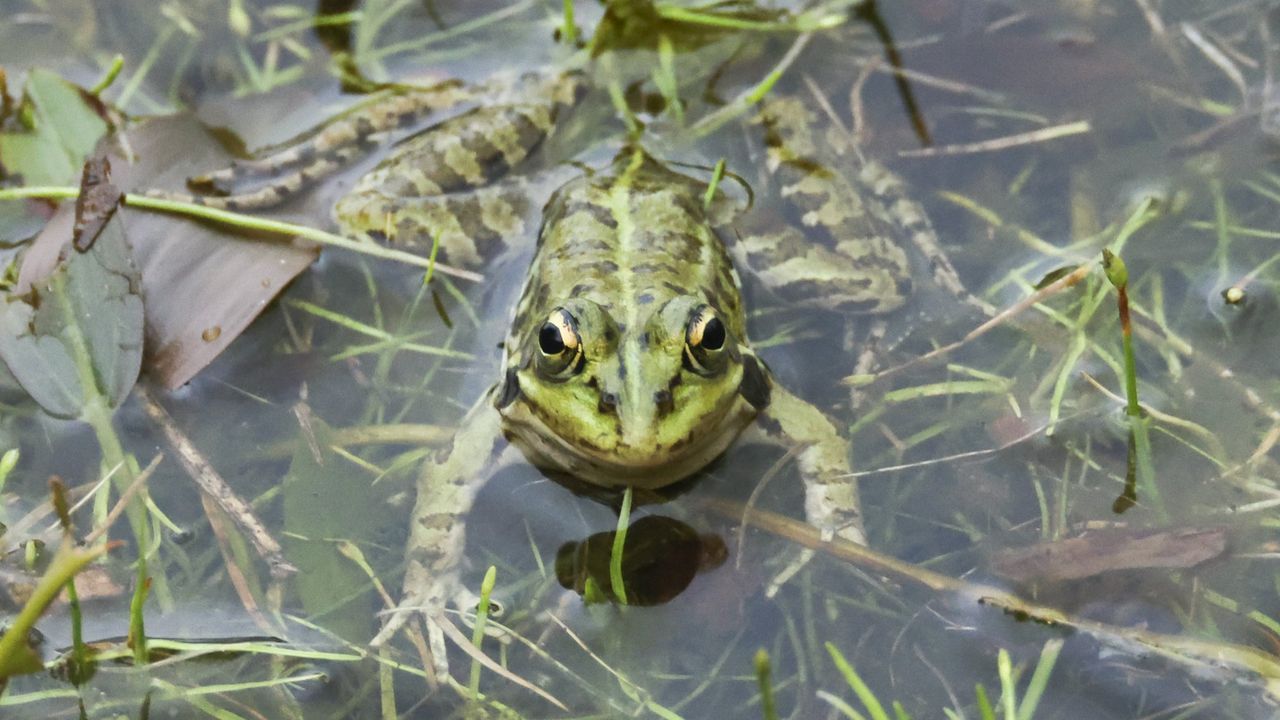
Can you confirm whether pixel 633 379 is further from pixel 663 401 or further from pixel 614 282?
pixel 614 282

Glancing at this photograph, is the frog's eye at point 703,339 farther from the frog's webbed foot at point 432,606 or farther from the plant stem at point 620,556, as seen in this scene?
the frog's webbed foot at point 432,606

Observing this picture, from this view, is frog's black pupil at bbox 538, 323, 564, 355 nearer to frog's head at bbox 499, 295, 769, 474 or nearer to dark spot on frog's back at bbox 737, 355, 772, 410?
frog's head at bbox 499, 295, 769, 474

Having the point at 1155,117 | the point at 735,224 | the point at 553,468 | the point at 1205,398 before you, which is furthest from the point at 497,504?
the point at 1155,117

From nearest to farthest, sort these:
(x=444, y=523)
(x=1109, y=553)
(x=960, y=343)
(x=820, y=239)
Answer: (x=1109, y=553) < (x=444, y=523) < (x=960, y=343) < (x=820, y=239)

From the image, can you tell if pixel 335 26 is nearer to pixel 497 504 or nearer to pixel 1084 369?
pixel 497 504

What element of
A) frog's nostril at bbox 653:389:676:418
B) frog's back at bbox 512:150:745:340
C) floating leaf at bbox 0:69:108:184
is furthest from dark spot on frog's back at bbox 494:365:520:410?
floating leaf at bbox 0:69:108:184

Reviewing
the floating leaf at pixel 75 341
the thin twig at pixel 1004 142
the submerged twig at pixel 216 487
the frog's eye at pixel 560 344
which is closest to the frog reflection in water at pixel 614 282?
the frog's eye at pixel 560 344

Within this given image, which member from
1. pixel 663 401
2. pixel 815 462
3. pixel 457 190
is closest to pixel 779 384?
pixel 815 462
